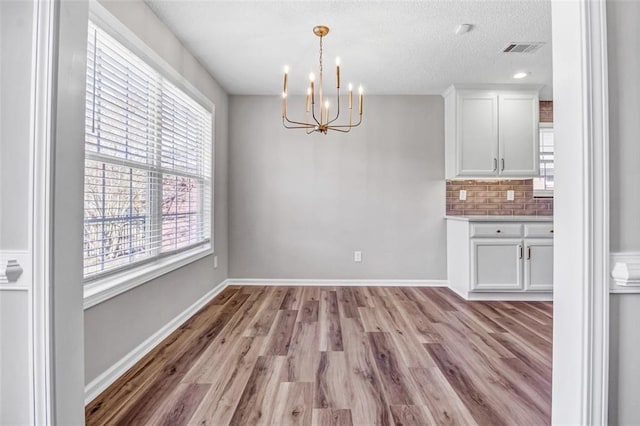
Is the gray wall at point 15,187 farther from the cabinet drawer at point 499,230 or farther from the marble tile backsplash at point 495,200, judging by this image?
the marble tile backsplash at point 495,200

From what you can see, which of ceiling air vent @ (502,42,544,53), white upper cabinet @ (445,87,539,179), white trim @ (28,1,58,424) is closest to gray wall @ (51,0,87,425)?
white trim @ (28,1,58,424)

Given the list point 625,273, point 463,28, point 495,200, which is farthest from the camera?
point 495,200

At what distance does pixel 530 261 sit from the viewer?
3.52 metres

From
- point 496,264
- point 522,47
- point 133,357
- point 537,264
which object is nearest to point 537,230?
point 537,264

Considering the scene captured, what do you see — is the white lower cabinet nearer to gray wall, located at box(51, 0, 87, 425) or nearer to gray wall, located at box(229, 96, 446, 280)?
gray wall, located at box(229, 96, 446, 280)

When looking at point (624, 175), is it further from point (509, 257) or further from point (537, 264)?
point (537, 264)

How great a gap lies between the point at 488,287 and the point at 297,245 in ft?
7.51

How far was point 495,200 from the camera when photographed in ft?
13.7

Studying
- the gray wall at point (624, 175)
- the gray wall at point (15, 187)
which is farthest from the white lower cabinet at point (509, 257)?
the gray wall at point (15, 187)

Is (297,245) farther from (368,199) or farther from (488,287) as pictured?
(488,287)

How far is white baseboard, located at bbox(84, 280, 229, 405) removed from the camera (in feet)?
5.66

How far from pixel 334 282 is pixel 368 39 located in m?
2.79

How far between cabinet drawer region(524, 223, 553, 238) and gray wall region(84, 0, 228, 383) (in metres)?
3.51

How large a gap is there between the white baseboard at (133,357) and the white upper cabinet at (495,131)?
3.35 m
